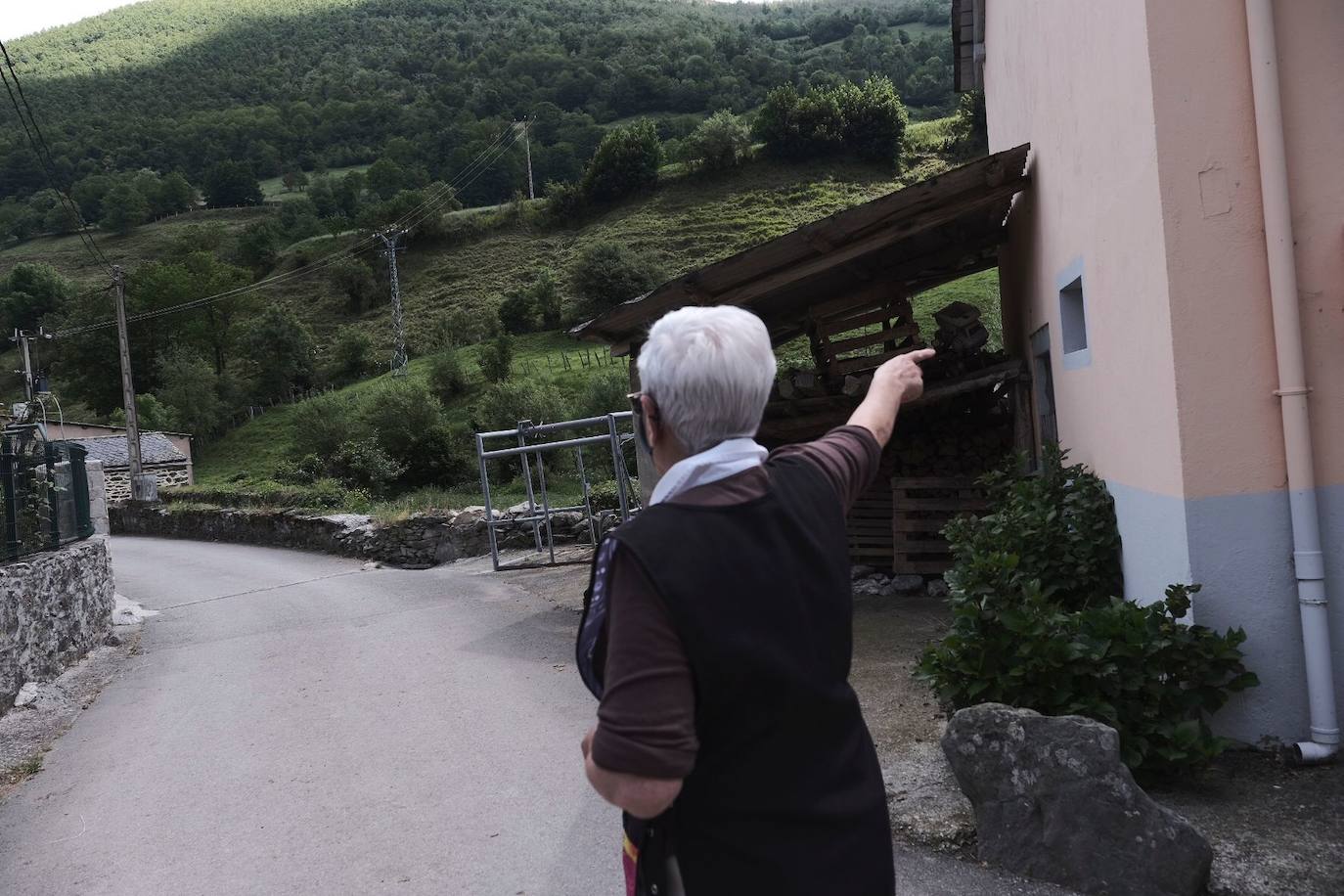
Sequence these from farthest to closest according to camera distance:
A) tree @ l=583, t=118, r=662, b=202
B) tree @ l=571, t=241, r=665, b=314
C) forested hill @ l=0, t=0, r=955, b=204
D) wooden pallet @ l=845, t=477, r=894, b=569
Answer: forested hill @ l=0, t=0, r=955, b=204
tree @ l=583, t=118, r=662, b=202
tree @ l=571, t=241, r=665, b=314
wooden pallet @ l=845, t=477, r=894, b=569

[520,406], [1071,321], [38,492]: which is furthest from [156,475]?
[1071,321]

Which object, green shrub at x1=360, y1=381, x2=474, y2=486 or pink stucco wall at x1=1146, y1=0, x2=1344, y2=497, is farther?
A: green shrub at x1=360, y1=381, x2=474, y2=486

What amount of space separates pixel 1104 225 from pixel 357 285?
66.9 metres

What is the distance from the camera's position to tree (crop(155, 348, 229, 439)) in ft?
159

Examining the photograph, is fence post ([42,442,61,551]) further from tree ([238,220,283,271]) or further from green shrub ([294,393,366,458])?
tree ([238,220,283,271])

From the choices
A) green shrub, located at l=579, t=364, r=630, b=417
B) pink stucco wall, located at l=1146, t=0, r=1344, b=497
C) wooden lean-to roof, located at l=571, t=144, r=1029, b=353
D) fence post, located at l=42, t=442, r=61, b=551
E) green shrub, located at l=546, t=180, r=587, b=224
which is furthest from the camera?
green shrub, located at l=546, t=180, r=587, b=224

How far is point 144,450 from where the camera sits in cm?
3991

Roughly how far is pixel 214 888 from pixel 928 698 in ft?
12.2

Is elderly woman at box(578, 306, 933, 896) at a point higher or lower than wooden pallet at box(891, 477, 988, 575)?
higher

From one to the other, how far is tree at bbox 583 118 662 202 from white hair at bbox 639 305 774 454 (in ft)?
232

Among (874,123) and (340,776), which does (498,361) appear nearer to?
(874,123)

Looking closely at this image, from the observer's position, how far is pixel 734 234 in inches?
2267

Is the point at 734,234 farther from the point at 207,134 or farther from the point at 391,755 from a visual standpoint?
the point at 207,134

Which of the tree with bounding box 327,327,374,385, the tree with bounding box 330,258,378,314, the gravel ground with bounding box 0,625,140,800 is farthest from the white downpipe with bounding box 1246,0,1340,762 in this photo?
the tree with bounding box 330,258,378,314
